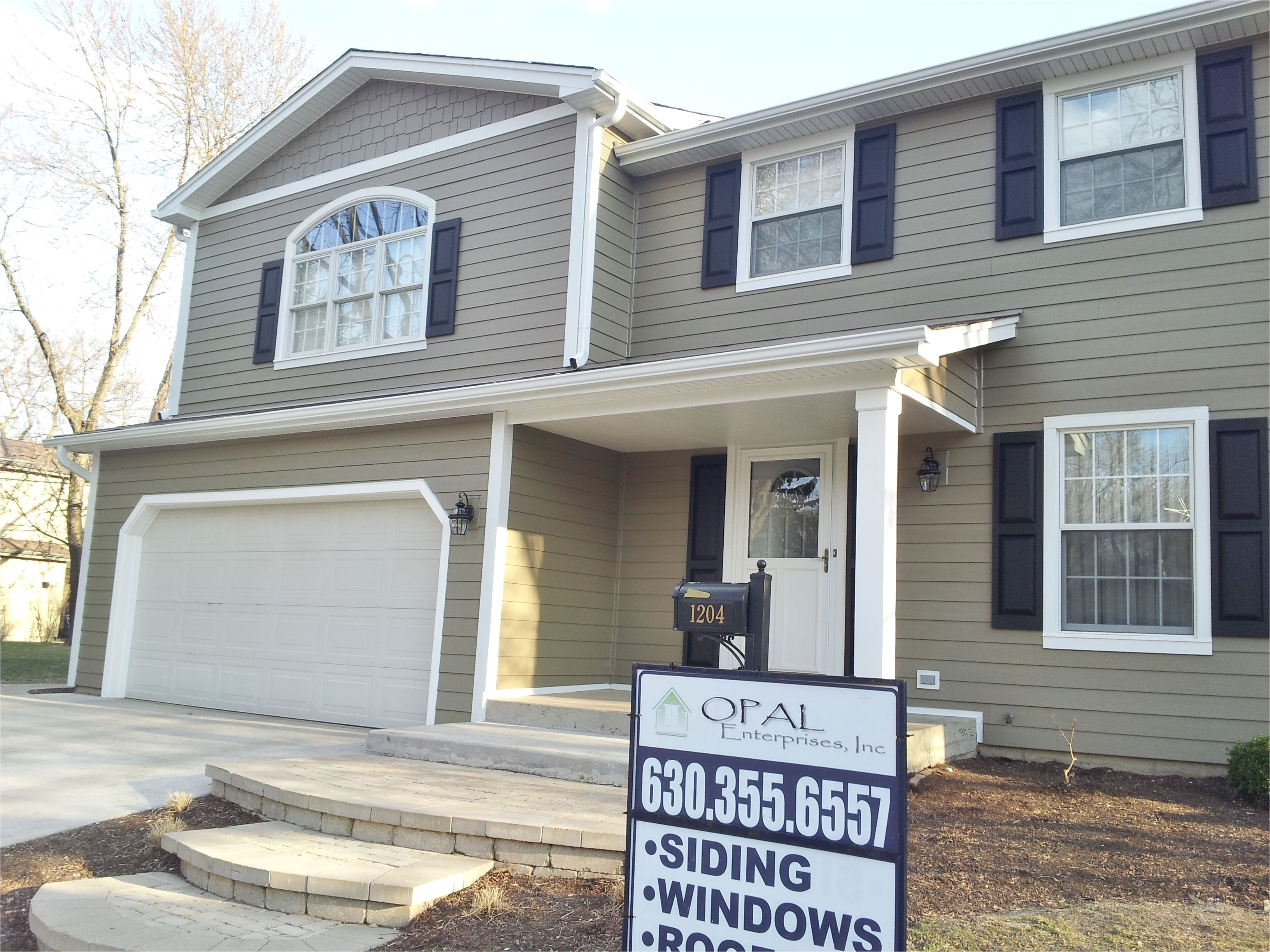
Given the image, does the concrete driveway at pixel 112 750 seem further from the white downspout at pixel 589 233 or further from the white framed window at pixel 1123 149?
the white framed window at pixel 1123 149

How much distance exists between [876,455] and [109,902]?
4.60 meters

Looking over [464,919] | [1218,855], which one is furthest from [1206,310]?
[464,919]

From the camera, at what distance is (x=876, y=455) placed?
20.1 feet

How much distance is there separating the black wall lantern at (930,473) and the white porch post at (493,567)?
318 cm

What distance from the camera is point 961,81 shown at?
7.43m

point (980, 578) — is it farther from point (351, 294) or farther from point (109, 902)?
point (351, 294)

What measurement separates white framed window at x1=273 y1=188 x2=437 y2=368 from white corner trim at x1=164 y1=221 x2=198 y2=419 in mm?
1734

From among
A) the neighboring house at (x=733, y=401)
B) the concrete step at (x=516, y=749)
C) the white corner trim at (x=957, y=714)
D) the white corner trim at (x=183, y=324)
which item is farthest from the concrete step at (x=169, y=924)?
the white corner trim at (x=183, y=324)

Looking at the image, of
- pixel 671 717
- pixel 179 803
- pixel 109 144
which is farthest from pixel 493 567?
pixel 109 144

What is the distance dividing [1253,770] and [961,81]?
5019mm

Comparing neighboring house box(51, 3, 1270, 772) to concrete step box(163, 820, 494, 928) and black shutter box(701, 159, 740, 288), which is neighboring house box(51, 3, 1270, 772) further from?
concrete step box(163, 820, 494, 928)

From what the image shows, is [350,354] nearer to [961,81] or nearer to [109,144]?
[961,81]

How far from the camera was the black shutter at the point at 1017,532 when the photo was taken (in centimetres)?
688

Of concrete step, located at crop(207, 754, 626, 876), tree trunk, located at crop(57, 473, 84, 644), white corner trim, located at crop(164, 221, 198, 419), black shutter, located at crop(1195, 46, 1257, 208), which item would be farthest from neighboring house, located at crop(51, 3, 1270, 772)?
tree trunk, located at crop(57, 473, 84, 644)
